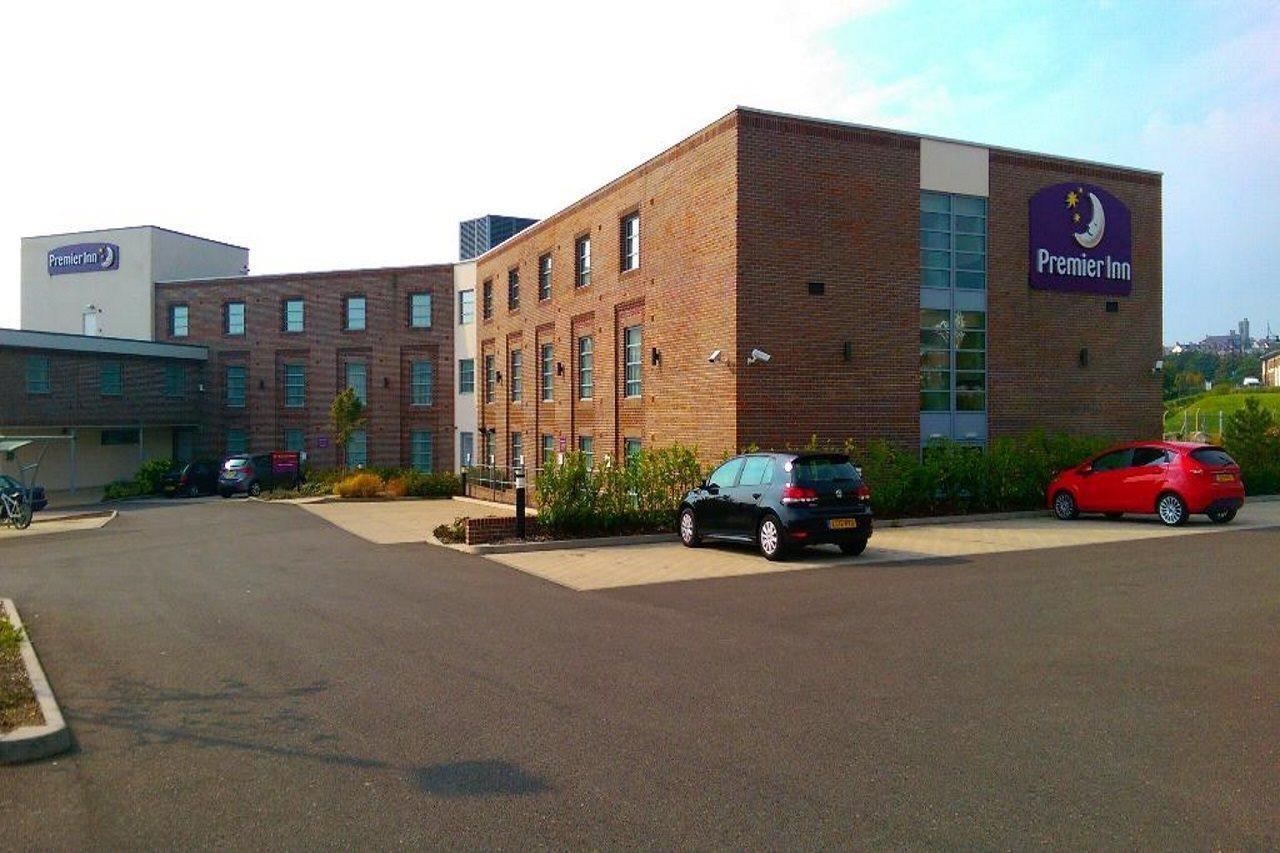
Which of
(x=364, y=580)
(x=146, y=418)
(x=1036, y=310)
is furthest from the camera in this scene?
(x=146, y=418)

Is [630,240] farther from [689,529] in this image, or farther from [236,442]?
[236,442]

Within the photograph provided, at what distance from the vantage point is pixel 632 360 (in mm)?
27078

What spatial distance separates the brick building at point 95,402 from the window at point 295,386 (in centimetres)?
426

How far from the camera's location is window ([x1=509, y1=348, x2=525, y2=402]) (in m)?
36.2

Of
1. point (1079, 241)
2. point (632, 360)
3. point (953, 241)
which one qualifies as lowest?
point (632, 360)

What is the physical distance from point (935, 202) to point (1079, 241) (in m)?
4.29

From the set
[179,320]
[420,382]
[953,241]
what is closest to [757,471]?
[953,241]

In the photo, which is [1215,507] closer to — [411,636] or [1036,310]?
[1036,310]

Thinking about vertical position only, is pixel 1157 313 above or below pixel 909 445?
above

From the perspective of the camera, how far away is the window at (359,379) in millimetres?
45531

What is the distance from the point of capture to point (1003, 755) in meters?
5.73

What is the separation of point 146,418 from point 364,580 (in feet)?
118

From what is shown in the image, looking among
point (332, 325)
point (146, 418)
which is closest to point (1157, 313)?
point (332, 325)

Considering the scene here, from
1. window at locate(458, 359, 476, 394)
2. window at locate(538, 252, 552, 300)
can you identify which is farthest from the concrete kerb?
window at locate(458, 359, 476, 394)
